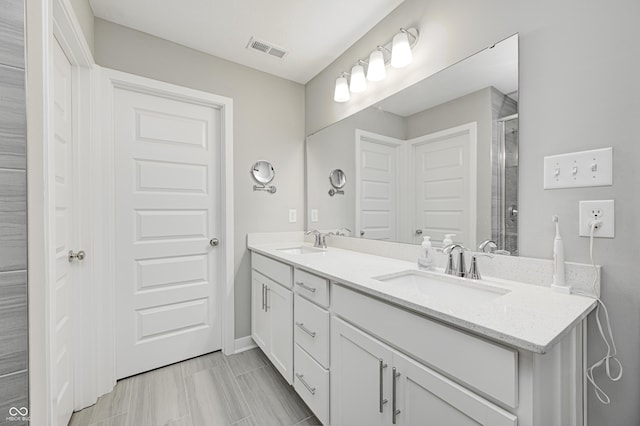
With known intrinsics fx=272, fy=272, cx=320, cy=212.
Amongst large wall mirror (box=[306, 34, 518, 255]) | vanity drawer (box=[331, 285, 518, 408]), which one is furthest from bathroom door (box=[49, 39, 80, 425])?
large wall mirror (box=[306, 34, 518, 255])

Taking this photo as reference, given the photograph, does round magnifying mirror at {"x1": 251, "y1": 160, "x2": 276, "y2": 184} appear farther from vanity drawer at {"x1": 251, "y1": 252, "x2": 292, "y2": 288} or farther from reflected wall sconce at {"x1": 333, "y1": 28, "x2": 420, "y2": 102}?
reflected wall sconce at {"x1": 333, "y1": 28, "x2": 420, "y2": 102}

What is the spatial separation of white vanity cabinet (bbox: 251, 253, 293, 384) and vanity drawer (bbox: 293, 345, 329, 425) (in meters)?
0.08

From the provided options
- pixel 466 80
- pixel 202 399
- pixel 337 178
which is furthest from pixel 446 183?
pixel 202 399

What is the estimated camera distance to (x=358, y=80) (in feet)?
6.03

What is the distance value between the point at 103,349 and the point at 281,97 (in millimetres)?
2261

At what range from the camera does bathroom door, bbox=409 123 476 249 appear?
50.3 inches

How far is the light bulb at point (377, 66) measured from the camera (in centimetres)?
165

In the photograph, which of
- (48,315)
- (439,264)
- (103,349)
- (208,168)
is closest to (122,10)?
(208,168)

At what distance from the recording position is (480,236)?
4.06ft

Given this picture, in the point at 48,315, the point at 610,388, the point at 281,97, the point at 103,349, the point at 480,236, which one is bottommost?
the point at 103,349

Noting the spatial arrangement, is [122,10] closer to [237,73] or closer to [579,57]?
[237,73]

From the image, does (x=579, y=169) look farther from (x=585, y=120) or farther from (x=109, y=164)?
(x=109, y=164)

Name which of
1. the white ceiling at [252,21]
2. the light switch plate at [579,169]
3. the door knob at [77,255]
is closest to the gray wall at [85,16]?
the white ceiling at [252,21]

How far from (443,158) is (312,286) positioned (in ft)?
3.05
